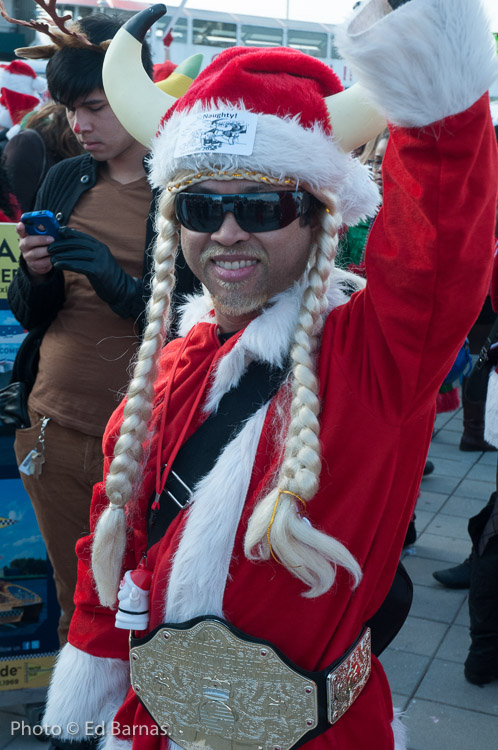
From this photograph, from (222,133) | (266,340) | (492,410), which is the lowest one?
(492,410)

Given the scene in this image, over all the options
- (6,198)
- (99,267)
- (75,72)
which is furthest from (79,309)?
(6,198)

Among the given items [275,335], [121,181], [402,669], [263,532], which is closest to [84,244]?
[121,181]

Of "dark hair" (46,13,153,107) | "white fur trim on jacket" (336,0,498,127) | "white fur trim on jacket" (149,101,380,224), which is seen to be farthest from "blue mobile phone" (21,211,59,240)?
"white fur trim on jacket" (336,0,498,127)

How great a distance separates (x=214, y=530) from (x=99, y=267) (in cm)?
120

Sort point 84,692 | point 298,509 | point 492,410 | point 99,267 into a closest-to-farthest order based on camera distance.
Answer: point 298,509, point 84,692, point 99,267, point 492,410

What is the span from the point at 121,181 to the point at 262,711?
1.86 metres

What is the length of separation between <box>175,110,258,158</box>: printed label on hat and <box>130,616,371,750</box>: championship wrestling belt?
88 cm

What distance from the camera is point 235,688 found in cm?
146

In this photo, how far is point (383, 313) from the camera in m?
1.30

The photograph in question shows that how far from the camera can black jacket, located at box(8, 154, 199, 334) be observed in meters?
2.56

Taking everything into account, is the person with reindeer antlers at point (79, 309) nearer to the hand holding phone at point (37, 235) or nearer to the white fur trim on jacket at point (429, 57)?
the hand holding phone at point (37, 235)

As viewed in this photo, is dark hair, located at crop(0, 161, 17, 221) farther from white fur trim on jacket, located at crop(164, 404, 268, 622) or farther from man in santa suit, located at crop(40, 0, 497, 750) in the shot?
white fur trim on jacket, located at crop(164, 404, 268, 622)

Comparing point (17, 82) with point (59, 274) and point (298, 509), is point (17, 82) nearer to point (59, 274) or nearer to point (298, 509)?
point (59, 274)

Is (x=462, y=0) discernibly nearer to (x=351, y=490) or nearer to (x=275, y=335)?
(x=275, y=335)
